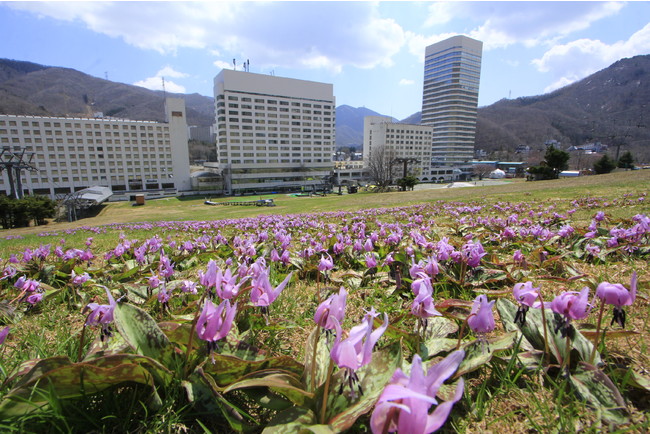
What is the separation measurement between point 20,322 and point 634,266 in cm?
530

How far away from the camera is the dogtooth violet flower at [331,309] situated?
1086 mm

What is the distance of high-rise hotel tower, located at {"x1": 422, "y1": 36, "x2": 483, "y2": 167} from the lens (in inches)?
4702

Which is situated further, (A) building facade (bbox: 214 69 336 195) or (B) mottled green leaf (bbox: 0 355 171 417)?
(A) building facade (bbox: 214 69 336 195)

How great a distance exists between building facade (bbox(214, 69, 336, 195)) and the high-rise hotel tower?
52.2 metres

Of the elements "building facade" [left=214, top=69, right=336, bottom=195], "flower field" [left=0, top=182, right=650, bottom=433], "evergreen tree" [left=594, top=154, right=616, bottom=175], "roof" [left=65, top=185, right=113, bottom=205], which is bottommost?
"roof" [left=65, top=185, right=113, bottom=205]

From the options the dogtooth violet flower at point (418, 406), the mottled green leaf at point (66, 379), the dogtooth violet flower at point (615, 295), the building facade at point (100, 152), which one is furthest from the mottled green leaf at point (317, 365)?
the building facade at point (100, 152)

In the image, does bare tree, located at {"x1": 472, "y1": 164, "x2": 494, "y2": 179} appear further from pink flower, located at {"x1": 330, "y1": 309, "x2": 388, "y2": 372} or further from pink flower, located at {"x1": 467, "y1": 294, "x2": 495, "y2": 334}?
pink flower, located at {"x1": 330, "y1": 309, "x2": 388, "y2": 372}

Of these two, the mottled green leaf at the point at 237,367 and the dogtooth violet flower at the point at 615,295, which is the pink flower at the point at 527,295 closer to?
the dogtooth violet flower at the point at 615,295

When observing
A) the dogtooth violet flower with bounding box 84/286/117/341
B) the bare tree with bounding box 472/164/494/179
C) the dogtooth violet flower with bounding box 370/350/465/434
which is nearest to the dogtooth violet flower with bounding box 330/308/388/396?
the dogtooth violet flower with bounding box 370/350/465/434

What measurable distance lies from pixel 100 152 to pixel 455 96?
4642 inches

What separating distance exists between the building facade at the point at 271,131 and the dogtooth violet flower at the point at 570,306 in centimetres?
8135

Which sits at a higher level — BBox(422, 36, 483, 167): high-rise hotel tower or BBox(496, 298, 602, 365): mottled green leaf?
BBox(422, 36, 483, 167): high-rise hotel tower

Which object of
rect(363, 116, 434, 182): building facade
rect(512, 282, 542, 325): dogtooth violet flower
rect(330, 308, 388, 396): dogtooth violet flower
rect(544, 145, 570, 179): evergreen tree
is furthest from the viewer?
rect(363, 116, 434, 182): building facade

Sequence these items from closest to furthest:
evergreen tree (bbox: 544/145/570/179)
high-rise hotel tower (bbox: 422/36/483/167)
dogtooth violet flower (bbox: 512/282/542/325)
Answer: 1. dogtooth violet flower (bbox: 512/282/542/325)
2. evergreen tree (bbox: 544/145/570/179)
3. high-rise hotel tower (bbox: 422/36/483/167)
